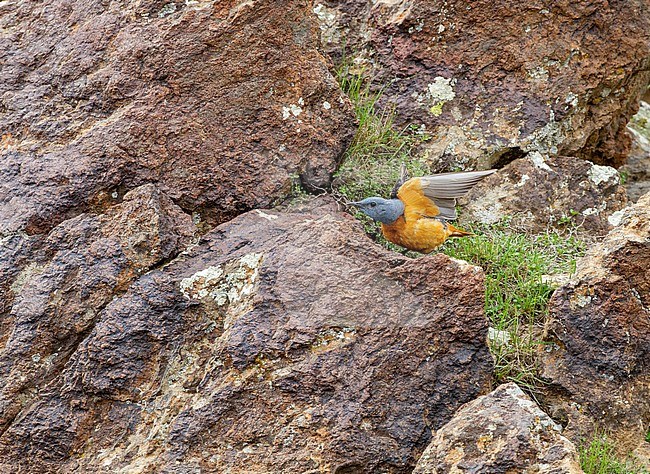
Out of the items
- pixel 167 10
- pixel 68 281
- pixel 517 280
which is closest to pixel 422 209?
pixel 517 280

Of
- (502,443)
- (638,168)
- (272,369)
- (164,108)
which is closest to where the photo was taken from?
(502,443)

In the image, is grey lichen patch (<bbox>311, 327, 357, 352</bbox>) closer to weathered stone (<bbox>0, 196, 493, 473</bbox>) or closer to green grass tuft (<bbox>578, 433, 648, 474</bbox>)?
weathered stone (<bbox>0, 196, 493, 473</bbox>)

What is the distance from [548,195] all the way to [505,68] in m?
1.01

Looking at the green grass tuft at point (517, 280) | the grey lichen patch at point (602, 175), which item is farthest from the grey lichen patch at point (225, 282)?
the grey lichen patch at point (602, 175)

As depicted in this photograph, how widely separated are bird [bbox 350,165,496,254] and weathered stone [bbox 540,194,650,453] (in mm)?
962

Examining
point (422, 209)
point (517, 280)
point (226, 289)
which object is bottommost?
point (517, 280)

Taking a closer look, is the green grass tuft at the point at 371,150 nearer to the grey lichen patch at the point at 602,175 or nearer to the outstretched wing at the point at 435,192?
the outstretched wing at the point at 435,192

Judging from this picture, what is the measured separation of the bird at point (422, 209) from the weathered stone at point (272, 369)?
0.89 m

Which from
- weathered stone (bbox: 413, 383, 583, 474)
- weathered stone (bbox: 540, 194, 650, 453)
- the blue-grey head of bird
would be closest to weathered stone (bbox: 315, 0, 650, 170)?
the blue-grey head of bird

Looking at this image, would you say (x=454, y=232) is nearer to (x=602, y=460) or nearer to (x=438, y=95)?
(x=438, y=95)

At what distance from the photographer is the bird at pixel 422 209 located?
5156mm

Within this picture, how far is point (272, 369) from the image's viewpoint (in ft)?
12.8

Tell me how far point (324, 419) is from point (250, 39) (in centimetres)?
248

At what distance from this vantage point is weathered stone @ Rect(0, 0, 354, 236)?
459cm
